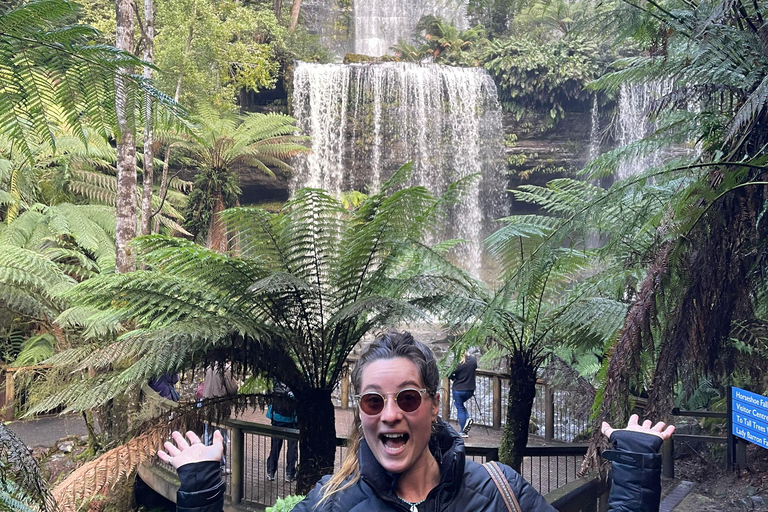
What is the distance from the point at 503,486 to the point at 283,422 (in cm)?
413

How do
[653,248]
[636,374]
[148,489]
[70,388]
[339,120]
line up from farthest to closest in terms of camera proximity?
[339,120]
[148,489]
[70,388]
[653,248]
[636,374]

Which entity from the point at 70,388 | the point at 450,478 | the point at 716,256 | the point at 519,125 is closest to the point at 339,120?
the point at 519,125

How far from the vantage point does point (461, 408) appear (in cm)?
669

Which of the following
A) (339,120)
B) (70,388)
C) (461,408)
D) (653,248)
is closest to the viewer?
(653,248)

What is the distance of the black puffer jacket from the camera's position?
53.1 inches

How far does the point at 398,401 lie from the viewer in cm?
140

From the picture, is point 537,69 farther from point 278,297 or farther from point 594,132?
point 278,297

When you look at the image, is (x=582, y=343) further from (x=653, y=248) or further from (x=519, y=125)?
(x=519, y=125)

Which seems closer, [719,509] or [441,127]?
[719,509]

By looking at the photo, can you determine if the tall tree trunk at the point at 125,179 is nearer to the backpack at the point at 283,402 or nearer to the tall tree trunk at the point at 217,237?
the backpack at the point at 283,402

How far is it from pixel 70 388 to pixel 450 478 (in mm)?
3070

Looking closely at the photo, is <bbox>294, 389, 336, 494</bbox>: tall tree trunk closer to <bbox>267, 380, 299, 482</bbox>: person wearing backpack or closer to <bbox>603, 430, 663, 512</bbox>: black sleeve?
<bbox>267, 380, 299, 482</bbox>: person wearing backpack

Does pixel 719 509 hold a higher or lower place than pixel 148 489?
higher

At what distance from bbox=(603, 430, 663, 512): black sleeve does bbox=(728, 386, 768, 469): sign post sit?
2.53 meters
